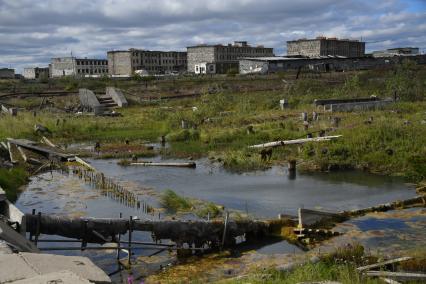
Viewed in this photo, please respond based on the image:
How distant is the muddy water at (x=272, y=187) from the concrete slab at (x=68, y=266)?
8.91 m

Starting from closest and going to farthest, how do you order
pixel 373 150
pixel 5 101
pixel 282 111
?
pixel 373 150
pixel 282 111
pixel 5 101

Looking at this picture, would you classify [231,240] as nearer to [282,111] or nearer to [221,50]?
[282,111]

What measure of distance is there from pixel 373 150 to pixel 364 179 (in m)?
2.85

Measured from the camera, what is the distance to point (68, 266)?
6641mm

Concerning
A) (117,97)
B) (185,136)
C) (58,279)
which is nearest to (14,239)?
(58,279)

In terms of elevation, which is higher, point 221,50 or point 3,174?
point 221,50

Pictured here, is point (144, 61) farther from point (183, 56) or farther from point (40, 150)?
point (40, 150)

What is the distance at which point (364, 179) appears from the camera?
20.3 meters

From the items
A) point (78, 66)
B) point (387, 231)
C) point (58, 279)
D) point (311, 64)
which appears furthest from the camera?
point (78, 66)

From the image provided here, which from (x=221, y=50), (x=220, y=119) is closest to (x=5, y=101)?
(x=220, y=119)

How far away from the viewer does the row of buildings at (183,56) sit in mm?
118750

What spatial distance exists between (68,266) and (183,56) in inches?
5173

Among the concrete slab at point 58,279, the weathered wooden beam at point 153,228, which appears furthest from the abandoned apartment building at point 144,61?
the concrete slab at point 58,279

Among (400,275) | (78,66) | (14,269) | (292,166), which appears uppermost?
(78,66)
